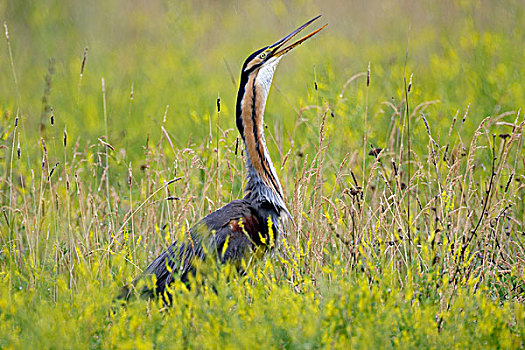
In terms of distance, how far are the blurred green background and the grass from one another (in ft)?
0.13

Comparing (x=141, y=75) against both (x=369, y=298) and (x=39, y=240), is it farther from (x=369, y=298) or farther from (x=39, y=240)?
(x=369, y=298)

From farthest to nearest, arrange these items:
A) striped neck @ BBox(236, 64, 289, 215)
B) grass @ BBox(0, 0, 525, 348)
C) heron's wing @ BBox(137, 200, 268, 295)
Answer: striped neck @ BBox(236, 64, 289, 215)
heron's wing @ BBox(137, 200, 268, 295)
grass @ BBox(0, 0, 525, 348)

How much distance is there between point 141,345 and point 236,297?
795mm

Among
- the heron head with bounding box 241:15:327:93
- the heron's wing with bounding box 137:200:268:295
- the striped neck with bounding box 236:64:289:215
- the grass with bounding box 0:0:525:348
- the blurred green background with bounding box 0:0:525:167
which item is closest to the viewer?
the grass with bounding box 0:0:525:348

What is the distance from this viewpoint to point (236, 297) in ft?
12.5

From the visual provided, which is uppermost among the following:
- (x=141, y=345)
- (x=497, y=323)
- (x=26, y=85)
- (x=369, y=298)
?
(x=26, y=85)

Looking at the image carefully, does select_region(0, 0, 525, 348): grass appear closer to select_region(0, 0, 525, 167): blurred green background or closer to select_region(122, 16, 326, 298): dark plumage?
select_region(0, 0, 525, 167): blurred green background

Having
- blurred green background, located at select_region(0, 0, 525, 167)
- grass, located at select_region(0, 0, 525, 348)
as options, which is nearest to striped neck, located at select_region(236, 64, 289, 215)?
grass, located at select_region(0, 0, 525, 348)

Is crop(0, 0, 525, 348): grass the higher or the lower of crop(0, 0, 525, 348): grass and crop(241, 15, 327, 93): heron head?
the lower

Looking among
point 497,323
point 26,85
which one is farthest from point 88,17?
point 497,323

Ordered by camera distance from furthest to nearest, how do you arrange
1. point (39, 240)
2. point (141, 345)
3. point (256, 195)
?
point (39, 240) → point (256, 195) → point (141, 345)

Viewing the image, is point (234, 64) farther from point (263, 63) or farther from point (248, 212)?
point (248, 212)

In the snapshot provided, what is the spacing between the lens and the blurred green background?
723 cm

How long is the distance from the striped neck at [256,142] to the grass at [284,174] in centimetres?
21
